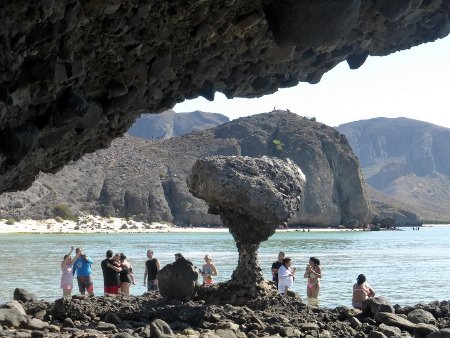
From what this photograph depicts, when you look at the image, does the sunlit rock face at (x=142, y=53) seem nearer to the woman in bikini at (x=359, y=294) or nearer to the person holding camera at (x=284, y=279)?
the woman in bikini at (x=359, y=294)

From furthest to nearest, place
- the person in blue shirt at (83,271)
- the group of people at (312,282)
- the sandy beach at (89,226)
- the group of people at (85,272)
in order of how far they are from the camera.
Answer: the sandy beach at (89,226) → the person in blue shirt at (83,271) → the group of people at (85,272) → the group of people at (312,282)

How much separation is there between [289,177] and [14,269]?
22.7 metres

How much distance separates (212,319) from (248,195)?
11.1 feet

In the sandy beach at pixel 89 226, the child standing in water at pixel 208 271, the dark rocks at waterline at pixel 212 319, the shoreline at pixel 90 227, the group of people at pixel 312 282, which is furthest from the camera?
the sandy beach at pixel 89 226

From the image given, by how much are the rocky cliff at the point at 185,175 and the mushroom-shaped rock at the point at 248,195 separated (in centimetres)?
9401

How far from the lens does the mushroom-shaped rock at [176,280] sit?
49.3 ft

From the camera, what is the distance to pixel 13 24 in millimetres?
5445

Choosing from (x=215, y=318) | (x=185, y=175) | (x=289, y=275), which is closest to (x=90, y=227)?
(x=185, y=175)

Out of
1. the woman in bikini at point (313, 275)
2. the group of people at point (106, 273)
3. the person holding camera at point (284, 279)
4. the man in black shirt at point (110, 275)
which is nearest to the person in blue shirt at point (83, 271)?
the group of people at point (106, 273)

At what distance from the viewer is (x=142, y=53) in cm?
763

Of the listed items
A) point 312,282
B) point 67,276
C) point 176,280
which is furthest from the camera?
point 312,282

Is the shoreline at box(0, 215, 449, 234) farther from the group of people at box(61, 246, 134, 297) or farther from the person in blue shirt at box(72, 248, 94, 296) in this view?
the person in blue shirt at box(72, 248, 94, 296)

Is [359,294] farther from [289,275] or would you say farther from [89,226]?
[89,226]

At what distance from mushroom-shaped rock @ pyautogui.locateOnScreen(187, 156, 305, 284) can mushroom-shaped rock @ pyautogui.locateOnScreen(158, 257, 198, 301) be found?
51.6 inches
